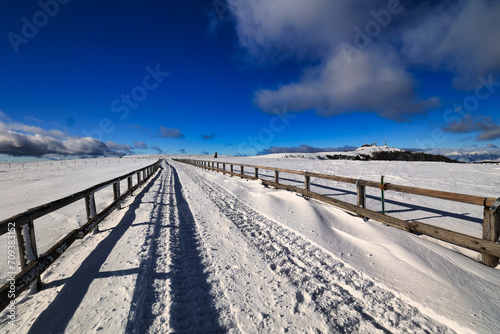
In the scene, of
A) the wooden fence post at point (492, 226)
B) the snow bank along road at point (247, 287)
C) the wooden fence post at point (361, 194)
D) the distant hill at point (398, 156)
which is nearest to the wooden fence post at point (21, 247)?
the snow bank along road at point (247, 287)

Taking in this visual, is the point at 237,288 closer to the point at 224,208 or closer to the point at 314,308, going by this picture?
the point at 314,308

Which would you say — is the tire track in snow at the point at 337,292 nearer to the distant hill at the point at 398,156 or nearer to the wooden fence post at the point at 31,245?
the wooden fence post at the point at 31,245

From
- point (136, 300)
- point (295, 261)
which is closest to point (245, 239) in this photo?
point (295, 261)

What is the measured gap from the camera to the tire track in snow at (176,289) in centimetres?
215

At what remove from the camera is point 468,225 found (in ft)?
16.2

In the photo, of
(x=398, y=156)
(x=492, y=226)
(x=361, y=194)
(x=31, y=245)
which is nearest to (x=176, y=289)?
(x=31, y=245)

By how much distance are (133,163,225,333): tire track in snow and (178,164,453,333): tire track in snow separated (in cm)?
110

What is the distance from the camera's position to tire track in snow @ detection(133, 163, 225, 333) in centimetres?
215

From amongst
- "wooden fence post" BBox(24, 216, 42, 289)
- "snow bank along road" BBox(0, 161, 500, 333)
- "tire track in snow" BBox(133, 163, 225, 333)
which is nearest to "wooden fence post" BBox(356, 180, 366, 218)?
"snow bank along road" BBox(0, 161, 500, 333)

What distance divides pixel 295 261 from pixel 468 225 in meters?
4.98

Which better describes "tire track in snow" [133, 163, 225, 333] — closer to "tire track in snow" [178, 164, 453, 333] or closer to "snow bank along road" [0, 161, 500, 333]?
"snow bank along road" [0, 161, 500, 333]

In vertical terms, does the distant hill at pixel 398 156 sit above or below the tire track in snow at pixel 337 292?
above

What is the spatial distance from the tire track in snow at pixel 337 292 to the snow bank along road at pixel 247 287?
13 mm

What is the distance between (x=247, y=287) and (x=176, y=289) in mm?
980
